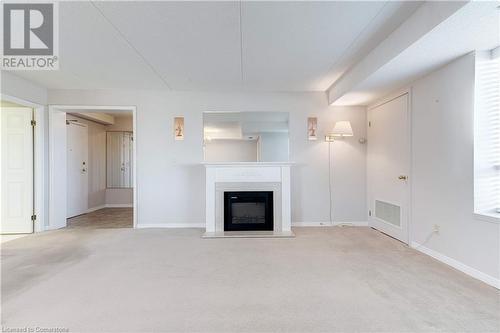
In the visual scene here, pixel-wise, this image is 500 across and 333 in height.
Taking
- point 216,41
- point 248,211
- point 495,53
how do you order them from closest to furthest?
point 495,53 < point 216,41 < point 248,211

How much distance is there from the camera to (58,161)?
4617 millimetres

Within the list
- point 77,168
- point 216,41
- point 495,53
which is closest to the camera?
point 495,53

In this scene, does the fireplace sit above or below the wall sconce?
below

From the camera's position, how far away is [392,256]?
309 centimetres

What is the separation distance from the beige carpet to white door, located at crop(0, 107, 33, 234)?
855 millimetres

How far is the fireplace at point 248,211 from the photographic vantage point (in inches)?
171

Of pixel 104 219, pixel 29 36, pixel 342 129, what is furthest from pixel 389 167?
pixel 104 219

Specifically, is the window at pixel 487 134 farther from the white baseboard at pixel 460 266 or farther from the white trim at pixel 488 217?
the white baseboard at pixel 460 266

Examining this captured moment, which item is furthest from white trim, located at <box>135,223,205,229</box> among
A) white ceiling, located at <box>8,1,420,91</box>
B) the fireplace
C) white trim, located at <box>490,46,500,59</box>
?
white trim, located at <box>490,46,500,59</box>

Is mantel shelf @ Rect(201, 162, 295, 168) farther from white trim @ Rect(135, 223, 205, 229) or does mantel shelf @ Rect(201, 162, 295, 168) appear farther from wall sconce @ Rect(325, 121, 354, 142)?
white trim @ Rect(135, 223, 205, 229)

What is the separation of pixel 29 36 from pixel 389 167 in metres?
5.00

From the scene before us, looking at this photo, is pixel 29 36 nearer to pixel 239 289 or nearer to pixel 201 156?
pixel 201 156

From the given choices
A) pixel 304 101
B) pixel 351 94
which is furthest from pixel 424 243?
pixel 304 101

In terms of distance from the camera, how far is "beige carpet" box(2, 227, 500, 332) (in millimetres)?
1777
